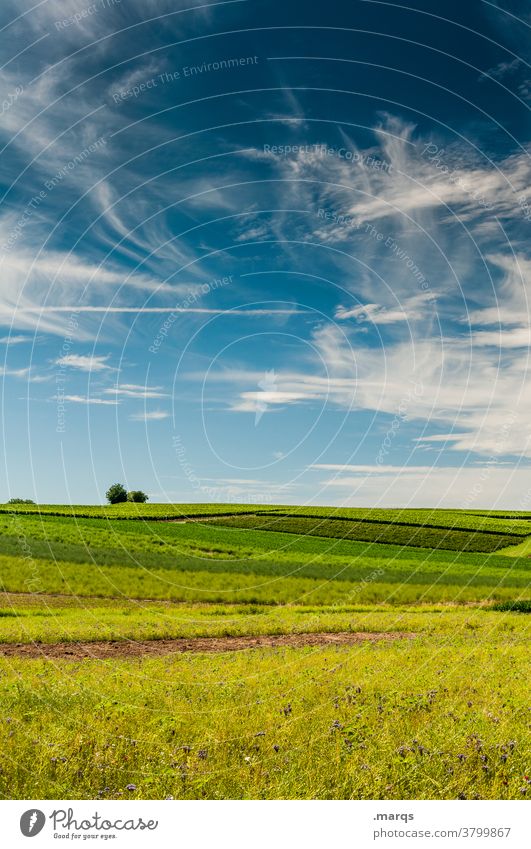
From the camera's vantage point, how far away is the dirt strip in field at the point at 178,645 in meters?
20.4

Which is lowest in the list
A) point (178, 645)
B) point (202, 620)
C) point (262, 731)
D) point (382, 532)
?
point (382, 532)

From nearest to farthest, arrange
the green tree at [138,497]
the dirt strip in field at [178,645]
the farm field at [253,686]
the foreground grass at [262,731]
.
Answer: the foreground grass at [262,731] → the farm field at [253,686] → the dirt strip in field at [178,645] → the green tree at [138,497]

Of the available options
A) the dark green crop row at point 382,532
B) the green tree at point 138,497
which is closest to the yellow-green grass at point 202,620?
the dark green crop row at point 382,532

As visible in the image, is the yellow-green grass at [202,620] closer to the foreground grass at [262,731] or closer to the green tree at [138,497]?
the foreground grass at [262,731]

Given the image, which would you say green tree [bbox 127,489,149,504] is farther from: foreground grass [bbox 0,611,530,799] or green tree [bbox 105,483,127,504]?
foreground grass [bbox 0,611,530,799]

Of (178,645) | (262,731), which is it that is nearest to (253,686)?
(262,731)

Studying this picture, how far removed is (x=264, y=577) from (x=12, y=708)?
1509 inches

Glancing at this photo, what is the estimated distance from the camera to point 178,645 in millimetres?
23078

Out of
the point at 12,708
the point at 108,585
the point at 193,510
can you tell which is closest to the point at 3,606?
the point at 108,585

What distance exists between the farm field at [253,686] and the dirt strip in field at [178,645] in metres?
0.12

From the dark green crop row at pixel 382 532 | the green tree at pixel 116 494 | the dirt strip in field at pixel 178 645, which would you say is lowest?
the dark green crop row at pixel 382 532

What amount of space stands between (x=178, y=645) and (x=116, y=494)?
145072 mm

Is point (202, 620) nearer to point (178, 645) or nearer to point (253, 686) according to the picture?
point (178, 645)
